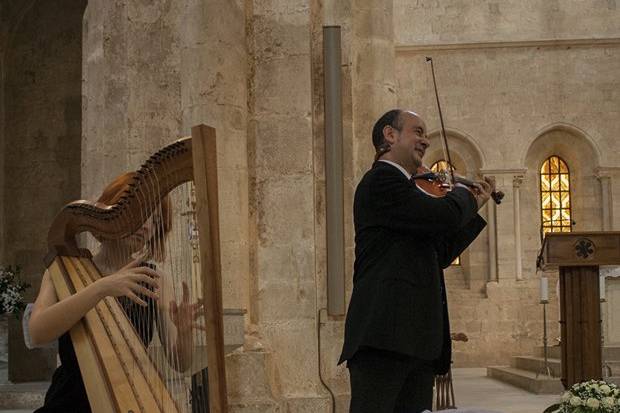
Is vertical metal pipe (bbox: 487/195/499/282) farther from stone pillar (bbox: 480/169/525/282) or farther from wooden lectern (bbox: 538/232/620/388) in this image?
wooden lectern (bbox: 538/232/620/388)

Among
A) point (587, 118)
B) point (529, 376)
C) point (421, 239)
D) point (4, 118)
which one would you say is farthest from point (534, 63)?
point (421, 239)

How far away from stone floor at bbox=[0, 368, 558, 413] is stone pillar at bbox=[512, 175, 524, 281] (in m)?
4.21

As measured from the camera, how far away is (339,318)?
696 centimetres

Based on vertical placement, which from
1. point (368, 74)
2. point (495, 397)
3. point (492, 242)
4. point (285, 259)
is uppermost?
point (368, 74)

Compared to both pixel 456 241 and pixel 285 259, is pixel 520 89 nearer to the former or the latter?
pixel 285 259

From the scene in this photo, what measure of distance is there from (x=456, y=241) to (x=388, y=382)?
1.82ft

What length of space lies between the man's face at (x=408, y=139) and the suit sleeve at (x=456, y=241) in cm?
27

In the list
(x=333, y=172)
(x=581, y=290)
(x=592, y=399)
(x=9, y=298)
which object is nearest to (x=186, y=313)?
(x=592, y=399)

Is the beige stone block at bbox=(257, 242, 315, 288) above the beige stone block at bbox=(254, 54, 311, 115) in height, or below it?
below

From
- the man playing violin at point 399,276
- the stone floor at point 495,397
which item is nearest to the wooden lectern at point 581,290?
the stone floor at point 495,397

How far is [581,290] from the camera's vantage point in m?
7.21

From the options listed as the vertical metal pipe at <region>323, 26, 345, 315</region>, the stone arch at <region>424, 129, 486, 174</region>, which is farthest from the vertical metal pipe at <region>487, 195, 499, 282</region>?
the vertical metal pipe at <region>323, 26, 345, 315</region>

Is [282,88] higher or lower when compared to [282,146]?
higher

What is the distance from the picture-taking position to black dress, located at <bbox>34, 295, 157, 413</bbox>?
3.27m
